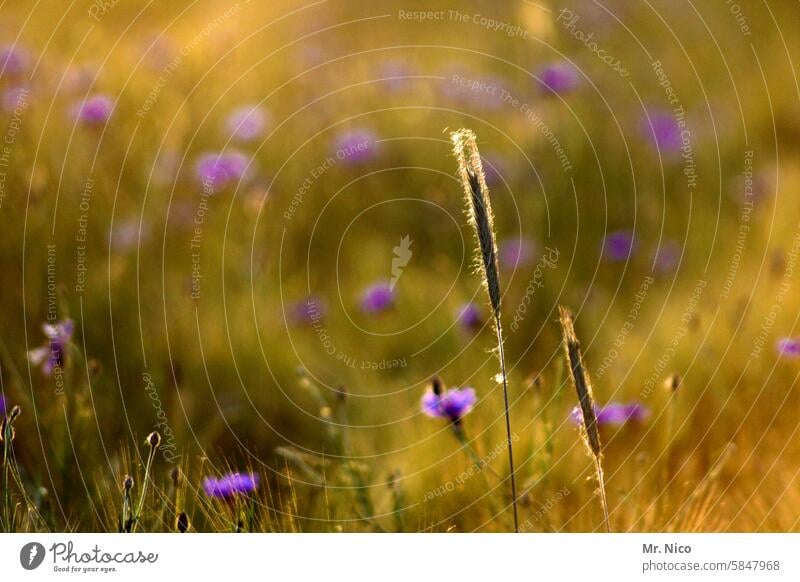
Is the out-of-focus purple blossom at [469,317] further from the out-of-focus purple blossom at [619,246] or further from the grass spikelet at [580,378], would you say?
the grass spikelet at [580,378]

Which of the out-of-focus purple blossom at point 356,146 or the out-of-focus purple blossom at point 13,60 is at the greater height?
the out-of-focus purple blossom at point 13,60

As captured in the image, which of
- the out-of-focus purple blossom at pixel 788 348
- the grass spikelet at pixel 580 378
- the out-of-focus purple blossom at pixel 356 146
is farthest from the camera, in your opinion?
the out-of-focus purple blossom at pixel 356 146

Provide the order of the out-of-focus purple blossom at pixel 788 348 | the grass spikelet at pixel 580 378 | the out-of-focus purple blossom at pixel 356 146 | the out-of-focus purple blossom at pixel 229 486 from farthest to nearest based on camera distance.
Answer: the out-of-focus purple blossom at pixel 356 146
the out-of-focus purple blossom at pixel 788 348
the out-of-focus purple blossom at pixel 229 486
the grass spikelet at pixel 580 378

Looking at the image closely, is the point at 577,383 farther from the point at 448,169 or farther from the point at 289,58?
the point at 289,58

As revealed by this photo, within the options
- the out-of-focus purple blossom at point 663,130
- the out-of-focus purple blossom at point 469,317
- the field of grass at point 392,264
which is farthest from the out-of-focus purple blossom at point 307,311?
the out-of-focus purple blossom at point 663,130

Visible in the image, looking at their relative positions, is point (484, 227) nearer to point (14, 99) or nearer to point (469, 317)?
point (469, 317)

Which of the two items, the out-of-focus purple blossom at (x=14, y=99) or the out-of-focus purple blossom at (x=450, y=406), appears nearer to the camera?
the out-of-focus purple blossom at (x=450, y=406)
